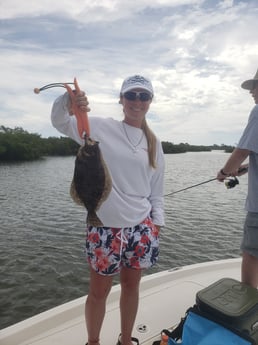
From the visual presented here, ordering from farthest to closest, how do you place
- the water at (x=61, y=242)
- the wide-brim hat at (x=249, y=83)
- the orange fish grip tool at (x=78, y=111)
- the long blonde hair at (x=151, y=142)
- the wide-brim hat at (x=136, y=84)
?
the water at (x=61, y=242)
the wide-brim hat at (x=249, y=83)
the long blonde hair at (x=151, y=142)
the wide-brim hat at (x=136, y=84)
the orange fish grip tool at (x=78, y=111)

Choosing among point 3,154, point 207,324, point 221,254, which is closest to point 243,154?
point 207,324

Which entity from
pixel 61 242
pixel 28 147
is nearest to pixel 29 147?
pixel 28 147

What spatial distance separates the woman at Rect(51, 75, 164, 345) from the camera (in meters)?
2.30

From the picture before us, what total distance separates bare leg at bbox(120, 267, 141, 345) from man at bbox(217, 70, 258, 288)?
951 millimetres

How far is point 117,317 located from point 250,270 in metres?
1.35

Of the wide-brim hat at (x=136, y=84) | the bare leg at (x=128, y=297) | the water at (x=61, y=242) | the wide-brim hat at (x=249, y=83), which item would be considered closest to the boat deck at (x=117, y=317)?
the bare leg at (x=128, y=297)

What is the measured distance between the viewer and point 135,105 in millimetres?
2404

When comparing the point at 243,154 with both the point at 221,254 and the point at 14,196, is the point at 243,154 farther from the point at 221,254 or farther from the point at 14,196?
the point at 14,196

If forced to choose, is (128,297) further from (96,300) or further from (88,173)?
(88,173)

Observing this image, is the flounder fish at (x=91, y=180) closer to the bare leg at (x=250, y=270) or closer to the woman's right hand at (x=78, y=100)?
the woman's right hand at (x=78, y=100)

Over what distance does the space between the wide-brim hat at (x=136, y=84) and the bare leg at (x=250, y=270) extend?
159cm

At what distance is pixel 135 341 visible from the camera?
110 inches

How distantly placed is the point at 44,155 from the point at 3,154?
972cm

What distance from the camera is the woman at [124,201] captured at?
2305 mm
